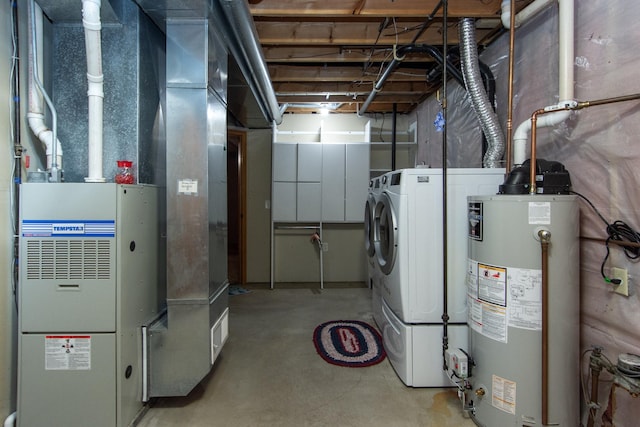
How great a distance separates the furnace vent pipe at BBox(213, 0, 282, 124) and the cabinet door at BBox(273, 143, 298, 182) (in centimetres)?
83

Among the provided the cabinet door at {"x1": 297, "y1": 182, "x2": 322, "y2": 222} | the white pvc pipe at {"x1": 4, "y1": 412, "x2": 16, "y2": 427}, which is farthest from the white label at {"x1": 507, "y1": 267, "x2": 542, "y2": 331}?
the cabinet door at {"x1": 297, "y1": 182, "x2": 322, "y2": 222}

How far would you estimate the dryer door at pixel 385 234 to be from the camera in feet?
6.49

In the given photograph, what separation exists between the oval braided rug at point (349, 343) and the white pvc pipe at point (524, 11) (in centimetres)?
252

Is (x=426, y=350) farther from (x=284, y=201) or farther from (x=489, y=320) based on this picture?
(x=284, y=201)

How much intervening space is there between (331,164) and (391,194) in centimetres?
200

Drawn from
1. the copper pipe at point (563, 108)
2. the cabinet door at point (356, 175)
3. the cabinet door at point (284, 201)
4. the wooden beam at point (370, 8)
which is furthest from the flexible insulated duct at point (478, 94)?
the cabinet door at point (284, 201)

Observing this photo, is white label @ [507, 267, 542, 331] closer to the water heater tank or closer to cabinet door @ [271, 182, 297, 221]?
the water heater tank

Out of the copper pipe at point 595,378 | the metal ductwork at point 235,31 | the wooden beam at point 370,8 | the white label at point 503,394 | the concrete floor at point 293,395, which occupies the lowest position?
the concrete floor at point 293,395

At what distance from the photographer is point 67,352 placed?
144 cm

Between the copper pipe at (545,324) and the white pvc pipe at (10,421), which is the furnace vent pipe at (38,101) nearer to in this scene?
the white pvc pipe at (10,421)

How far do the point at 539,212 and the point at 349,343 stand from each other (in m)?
1.80

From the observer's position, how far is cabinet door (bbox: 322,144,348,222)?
3.96 meters

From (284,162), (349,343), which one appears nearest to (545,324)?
(349,343)

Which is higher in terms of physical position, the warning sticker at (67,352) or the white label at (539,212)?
the white label at (539,212)
